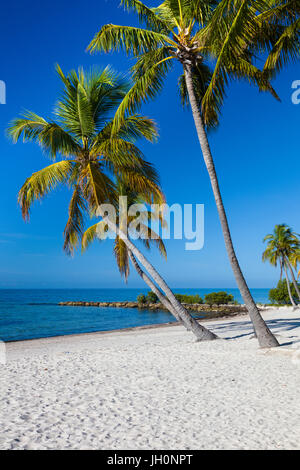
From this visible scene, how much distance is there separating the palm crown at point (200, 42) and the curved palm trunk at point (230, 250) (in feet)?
1.24

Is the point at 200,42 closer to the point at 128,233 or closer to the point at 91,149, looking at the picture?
the point at 91,149

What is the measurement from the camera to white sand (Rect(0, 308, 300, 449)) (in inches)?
127

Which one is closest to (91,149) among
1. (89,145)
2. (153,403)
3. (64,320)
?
(89,145)

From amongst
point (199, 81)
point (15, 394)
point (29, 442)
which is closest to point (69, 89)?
point (199, 81)

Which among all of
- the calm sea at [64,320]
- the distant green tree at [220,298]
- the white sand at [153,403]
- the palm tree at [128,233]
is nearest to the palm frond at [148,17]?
the palm tree at [128,233]

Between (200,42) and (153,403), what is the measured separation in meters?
8.55

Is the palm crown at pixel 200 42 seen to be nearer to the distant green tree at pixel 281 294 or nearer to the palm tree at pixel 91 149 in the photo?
the palm tree at pixel 91 149

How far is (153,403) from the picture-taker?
14.2ft

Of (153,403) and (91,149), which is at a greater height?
(91,149)

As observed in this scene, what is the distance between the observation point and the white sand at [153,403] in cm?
324

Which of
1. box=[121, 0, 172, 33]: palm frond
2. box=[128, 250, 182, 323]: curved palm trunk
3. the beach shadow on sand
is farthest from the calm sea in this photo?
box=[121, 0, 172, 33]: palm frond

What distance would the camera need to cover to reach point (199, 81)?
10.7 metres

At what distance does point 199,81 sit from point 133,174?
3.72 m
